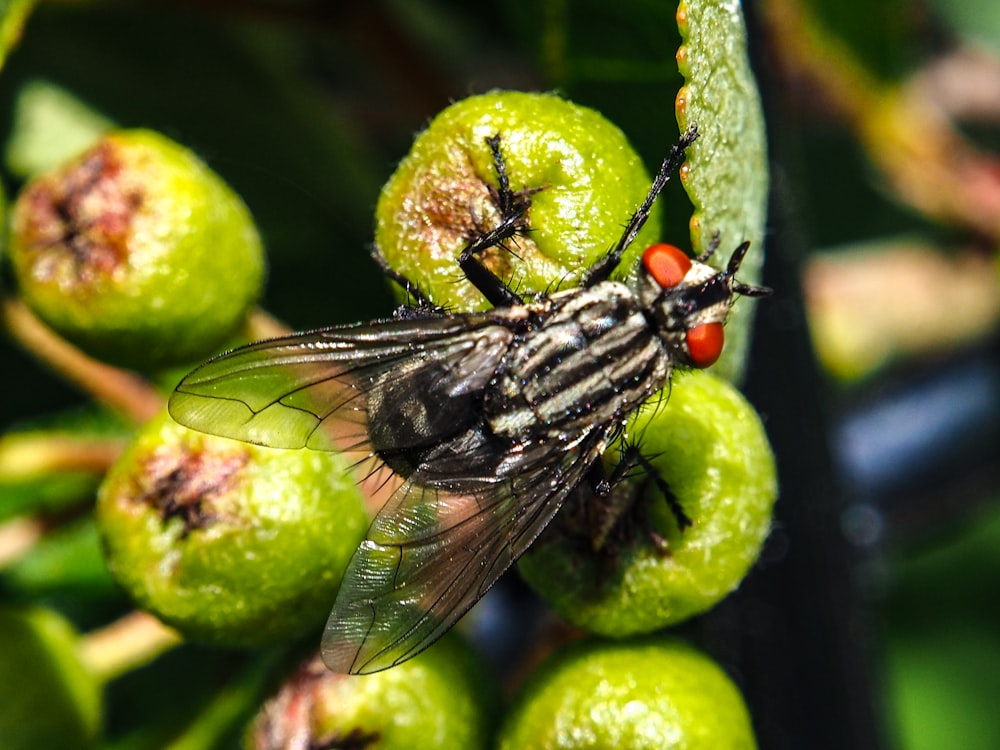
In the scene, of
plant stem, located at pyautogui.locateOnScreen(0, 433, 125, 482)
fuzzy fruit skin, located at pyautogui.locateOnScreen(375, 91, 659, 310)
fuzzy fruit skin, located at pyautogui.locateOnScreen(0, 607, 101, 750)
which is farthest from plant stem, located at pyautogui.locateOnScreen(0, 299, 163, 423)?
fuzzy fruit skin, located at pyautogui.locateOnScreen(375, 91, 659, 310)

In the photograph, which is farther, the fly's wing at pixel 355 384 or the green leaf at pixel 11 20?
the green leaf at pixel 11 20

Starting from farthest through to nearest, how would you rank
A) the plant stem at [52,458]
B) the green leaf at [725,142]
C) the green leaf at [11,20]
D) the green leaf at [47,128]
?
the green leaf at [47,128] → the plant stem at [52,458] → the green leaf at [11,20] → the green leaf at [725,142]

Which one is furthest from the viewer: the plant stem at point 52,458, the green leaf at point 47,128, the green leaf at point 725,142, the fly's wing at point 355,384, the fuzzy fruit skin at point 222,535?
the green leaf at point 47,128

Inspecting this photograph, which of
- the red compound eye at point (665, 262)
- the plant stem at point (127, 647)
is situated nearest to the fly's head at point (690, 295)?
the red compound eye at point (665, 262)

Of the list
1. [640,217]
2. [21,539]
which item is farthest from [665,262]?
[21,539]

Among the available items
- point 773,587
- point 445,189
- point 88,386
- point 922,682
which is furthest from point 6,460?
point 922,682

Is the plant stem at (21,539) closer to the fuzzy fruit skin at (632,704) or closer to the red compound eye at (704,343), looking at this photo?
the fuzzy fruit skin at (632,704)

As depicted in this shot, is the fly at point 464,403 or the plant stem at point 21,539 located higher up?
the fly at point 464,403

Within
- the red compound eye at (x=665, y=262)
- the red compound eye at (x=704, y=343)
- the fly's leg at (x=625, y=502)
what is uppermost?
the red compound eye at (x=665, y=262)
